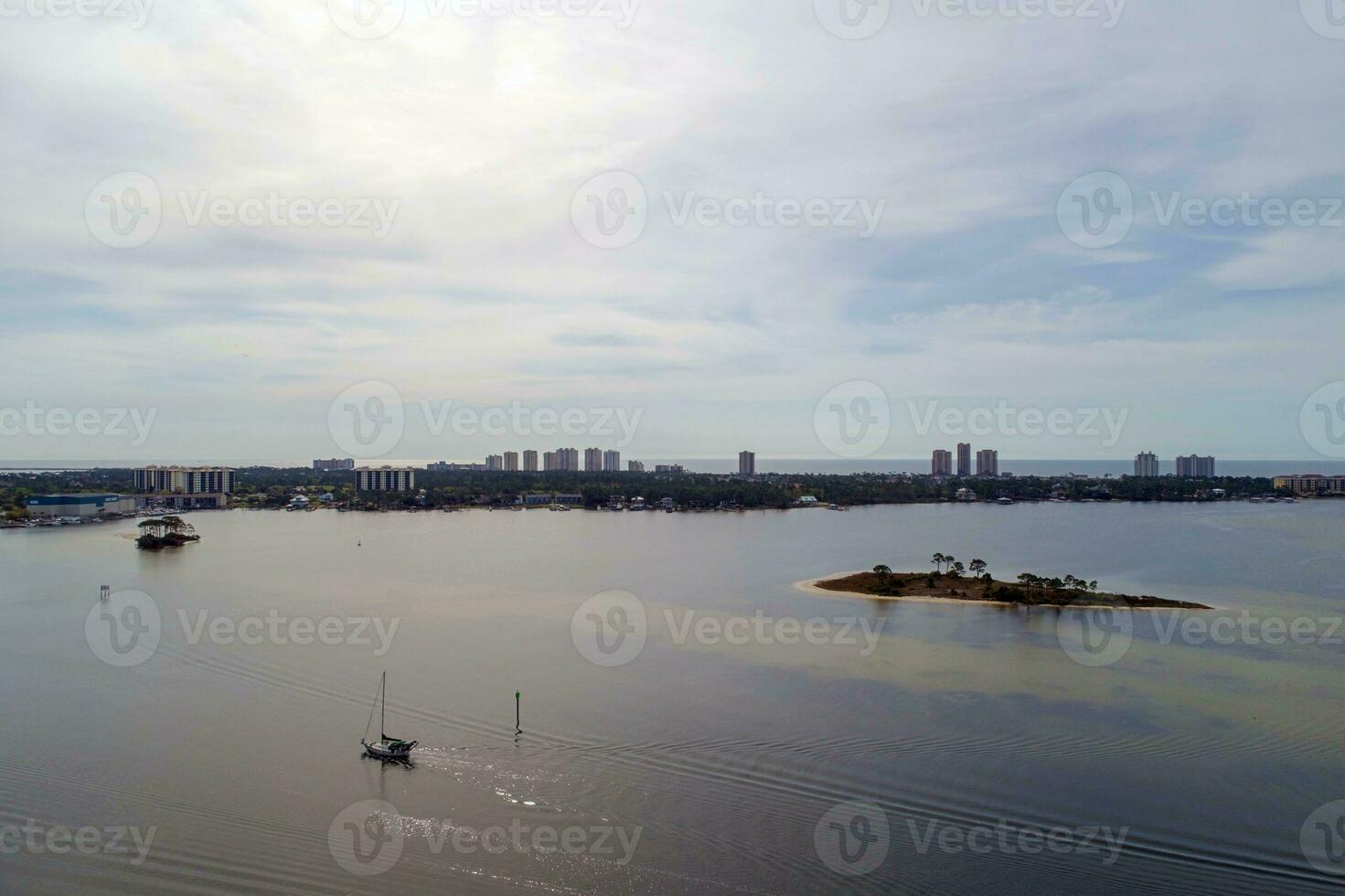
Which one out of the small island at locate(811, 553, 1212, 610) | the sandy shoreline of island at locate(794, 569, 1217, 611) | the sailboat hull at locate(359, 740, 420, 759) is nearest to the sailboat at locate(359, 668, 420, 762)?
the sailboat hull at locate(359, 740, 420, 759)

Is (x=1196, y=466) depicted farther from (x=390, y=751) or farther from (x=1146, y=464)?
(x=390, y=751)

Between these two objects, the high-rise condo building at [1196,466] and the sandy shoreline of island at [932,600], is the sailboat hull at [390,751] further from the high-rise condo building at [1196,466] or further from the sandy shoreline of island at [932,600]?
the high-rise condo building at [1196,466]

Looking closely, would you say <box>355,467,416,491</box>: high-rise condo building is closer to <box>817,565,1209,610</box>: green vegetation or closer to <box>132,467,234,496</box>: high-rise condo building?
<box>132,467,234,496</box>: high-rise condo building

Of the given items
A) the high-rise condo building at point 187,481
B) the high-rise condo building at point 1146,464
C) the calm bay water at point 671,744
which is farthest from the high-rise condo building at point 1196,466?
the high-rise condo building at point 187,481

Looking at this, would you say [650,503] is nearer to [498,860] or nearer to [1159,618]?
[1159,618]

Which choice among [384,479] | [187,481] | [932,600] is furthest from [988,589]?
[187,481]
